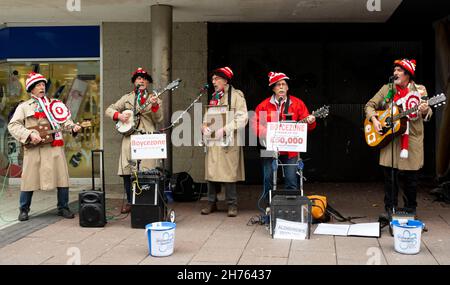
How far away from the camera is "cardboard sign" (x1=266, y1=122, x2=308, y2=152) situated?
6.40 m

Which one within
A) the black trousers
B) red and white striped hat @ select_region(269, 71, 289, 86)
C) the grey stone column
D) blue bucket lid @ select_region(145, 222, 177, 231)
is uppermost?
the grey stone column

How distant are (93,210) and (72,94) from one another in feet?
13.6

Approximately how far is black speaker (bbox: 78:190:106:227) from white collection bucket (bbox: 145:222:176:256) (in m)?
1.58

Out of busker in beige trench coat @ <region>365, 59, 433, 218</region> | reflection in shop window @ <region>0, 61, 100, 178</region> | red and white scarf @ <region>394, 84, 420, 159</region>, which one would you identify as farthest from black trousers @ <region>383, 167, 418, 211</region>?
reflection in shop window @ <region>0, 61, 100, 178</region>

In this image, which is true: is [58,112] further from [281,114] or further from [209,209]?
[281,114]

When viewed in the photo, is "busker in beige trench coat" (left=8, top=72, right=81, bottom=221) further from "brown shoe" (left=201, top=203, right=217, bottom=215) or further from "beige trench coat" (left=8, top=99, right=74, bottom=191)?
"brown shoe" (left=201, top=203, right=217, bottom=215)

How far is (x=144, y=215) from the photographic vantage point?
259 inches

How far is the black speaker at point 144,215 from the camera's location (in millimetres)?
6551

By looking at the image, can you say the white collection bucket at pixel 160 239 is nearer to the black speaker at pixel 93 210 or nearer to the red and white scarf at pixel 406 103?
the black speaker at pixel 93 210

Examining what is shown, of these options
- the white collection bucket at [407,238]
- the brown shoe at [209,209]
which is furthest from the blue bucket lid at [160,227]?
the white collection bucket at [407,238]

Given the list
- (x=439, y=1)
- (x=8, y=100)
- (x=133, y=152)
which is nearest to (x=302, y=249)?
(x=133, y=152)

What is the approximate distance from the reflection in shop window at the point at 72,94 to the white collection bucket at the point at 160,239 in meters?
5.34

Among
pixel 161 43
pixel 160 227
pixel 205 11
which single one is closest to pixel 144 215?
pixel 160 227
